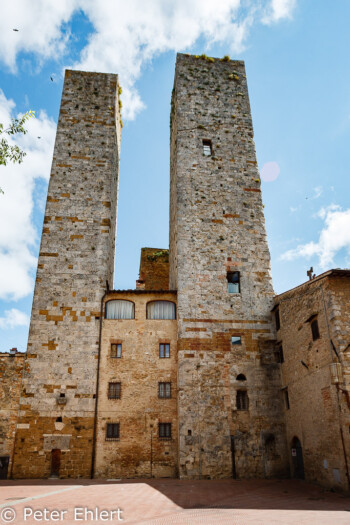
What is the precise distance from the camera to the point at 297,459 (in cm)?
1559

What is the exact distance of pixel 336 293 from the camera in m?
13.8

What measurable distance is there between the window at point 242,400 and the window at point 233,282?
4650mm

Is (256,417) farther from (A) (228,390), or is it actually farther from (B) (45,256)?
(B) (45,256)

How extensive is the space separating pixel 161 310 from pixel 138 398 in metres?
4.09

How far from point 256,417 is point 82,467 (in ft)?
24.1

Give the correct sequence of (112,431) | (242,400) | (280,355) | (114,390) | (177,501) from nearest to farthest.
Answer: (177,501)
(112,431)
(242,400)
(114,390)
(280,355)

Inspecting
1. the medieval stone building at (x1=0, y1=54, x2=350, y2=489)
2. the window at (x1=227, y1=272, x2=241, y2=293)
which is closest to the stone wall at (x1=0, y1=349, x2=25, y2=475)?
the medieval stone building at (x1=0, y1=54, x2=350, y2=489)

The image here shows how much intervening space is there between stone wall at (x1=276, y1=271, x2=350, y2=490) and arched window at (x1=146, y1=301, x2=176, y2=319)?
17.3 ft

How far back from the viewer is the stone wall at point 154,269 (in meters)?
27.2

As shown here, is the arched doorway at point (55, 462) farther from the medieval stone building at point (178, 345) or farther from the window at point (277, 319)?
the window at point (277, 319)

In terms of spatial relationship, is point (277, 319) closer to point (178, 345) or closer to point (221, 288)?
point (221, 288)

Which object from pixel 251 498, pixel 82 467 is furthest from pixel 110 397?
pixel 251 498

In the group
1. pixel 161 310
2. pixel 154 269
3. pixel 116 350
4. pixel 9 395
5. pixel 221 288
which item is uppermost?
pixel 154 269

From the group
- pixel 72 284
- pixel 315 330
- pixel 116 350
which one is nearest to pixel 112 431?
pixel 116 350
